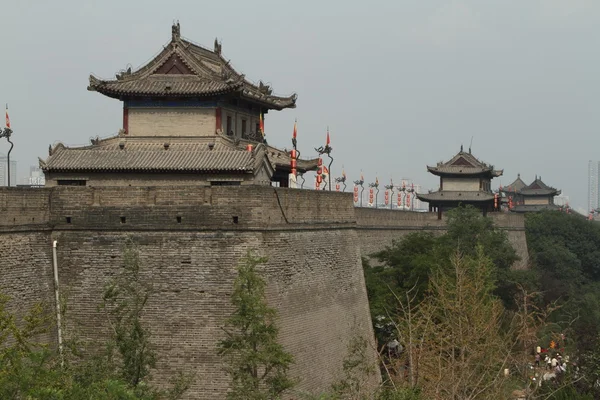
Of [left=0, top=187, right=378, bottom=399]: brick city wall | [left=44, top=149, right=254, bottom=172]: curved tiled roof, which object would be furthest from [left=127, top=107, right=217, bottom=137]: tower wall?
[left=0, top=187, right=378, bottom=399]: brick city wall

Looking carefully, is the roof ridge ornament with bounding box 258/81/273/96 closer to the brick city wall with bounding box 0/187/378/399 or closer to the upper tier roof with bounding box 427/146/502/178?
the brick city wall with bounding box 0/187/378/399

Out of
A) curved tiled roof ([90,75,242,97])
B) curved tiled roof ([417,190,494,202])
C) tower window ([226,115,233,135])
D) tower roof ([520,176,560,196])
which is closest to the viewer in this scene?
curved tiled roof ([90,75,242,97])

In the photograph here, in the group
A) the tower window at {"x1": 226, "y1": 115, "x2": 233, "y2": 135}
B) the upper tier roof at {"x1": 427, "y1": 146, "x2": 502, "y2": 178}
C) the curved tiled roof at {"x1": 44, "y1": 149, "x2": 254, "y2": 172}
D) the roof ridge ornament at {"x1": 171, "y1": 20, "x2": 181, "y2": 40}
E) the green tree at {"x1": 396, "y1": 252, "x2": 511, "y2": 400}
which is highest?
the roof ridge ornament at {"x1": 171, "y1": 20, "x2": 181, "y2": 40}

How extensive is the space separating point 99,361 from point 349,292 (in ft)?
25.0

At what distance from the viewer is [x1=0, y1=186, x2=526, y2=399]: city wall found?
1472 centimetres

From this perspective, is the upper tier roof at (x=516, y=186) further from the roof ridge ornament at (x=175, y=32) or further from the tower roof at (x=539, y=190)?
the roof ridge ornament at (x=175, y=32)

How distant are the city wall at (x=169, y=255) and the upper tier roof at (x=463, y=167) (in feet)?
97.7

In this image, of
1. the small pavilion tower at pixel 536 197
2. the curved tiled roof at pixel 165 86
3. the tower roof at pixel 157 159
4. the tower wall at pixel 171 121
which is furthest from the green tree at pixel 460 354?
the small pavilion tower at pixel 536 197

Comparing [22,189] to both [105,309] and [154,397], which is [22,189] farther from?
[154,397]

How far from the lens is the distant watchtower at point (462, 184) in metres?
44.6

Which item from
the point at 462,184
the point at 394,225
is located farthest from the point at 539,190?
the point at 394,225

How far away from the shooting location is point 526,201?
6706cm

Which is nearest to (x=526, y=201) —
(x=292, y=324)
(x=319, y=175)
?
(x=319, y=175)

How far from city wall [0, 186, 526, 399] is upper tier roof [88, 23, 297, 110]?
547 centimetres
